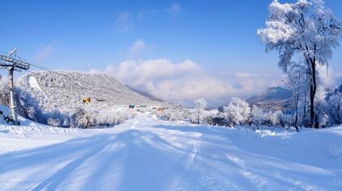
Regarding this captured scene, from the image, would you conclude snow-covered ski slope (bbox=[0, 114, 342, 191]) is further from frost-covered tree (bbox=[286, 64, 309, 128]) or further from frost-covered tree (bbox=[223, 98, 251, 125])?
frost-covered tree (bbox=[223, 98, 251, 125])

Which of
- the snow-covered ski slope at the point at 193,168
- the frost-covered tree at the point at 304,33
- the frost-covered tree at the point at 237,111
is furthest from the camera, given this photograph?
the frost-covered tree at the point at 237,111

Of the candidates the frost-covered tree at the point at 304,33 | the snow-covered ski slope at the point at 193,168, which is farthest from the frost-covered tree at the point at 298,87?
the snow-covered ski slope at the point at 193,168

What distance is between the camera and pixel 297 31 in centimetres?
2033

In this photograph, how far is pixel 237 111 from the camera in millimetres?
105188

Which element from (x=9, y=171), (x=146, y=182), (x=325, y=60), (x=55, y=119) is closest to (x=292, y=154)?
(x=146, y=182)

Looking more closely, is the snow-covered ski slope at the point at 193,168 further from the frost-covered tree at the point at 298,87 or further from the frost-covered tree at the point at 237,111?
the frost-covered tree at the point at 237,111

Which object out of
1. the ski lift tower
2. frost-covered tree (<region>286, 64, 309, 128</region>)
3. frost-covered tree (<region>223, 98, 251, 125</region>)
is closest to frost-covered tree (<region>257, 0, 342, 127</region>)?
frost-covered tree (<region>286, 64, 309, 128</region>)

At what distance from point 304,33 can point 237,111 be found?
86340mm

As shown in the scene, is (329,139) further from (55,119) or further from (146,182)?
(55,119)

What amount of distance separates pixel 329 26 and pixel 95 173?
16.4 metres

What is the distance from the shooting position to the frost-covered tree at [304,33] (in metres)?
19.8

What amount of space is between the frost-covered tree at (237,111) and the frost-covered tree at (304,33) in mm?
81339

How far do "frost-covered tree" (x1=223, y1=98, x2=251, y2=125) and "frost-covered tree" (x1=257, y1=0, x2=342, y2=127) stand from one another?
3202 inches

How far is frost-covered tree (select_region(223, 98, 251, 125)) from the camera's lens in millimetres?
103375
